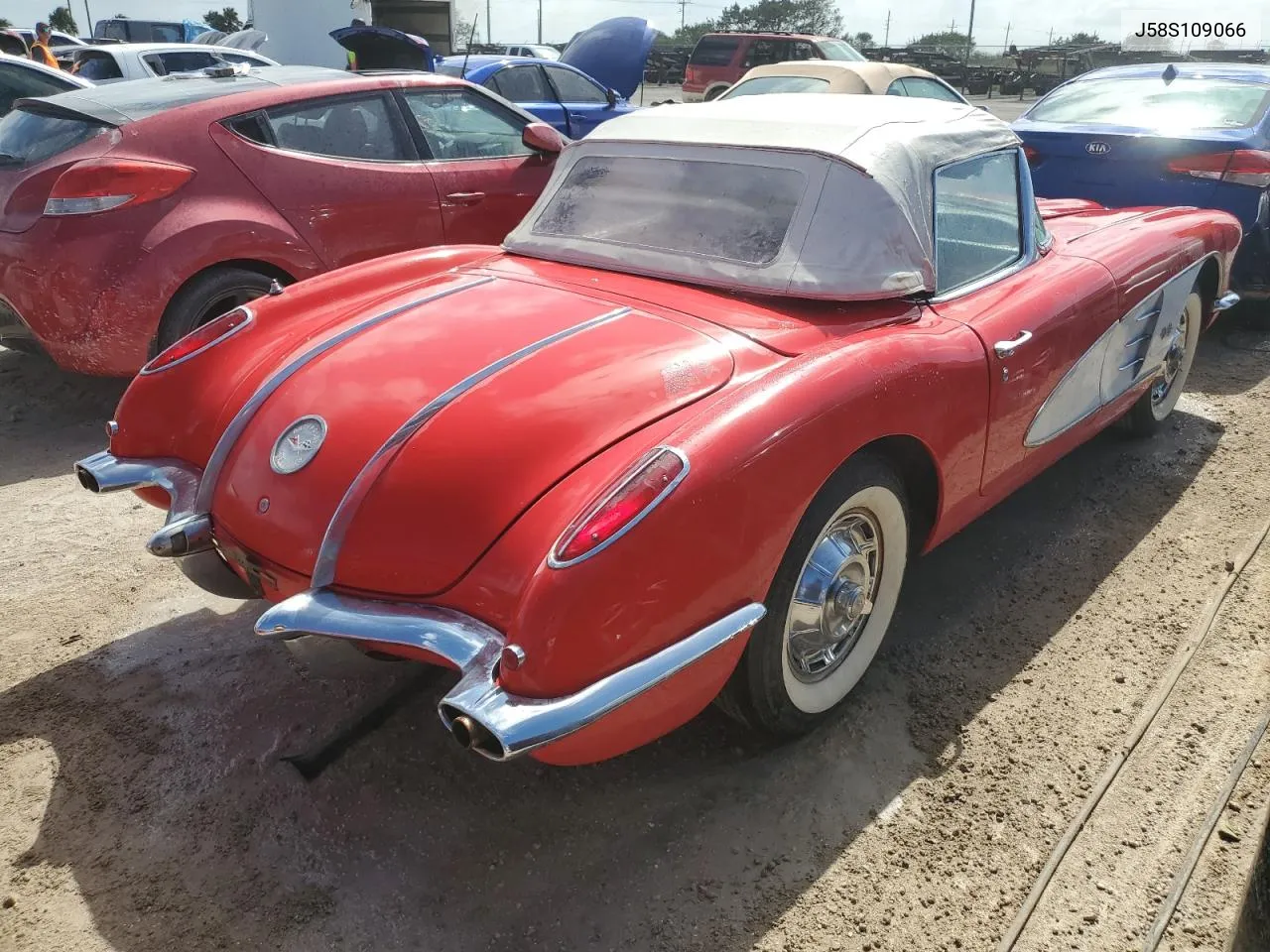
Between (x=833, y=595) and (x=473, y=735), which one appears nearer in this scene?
(x=473, y=735)

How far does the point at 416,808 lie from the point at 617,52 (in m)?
10.0

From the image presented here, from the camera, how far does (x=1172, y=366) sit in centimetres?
428

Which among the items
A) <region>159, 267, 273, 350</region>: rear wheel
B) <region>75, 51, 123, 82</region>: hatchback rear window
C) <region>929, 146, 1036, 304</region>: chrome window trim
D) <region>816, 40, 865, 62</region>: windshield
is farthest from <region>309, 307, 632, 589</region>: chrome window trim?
<region>816, 40, 865, 62</region>: windshield

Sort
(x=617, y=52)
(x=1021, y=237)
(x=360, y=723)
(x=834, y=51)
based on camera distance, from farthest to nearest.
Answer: (x=834, y=51) → (x=617, y=52) → (x=1021, y=237) → (x=360, y=723)

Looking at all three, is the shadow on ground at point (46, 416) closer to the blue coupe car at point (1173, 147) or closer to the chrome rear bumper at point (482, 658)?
the chrome rear bumper at point (482, 658)

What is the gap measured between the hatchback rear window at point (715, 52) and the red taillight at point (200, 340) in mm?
16191

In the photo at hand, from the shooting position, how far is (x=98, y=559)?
3.36 metres

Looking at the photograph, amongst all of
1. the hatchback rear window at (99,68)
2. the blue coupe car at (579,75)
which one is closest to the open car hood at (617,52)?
the blue coupe car at (579,75)

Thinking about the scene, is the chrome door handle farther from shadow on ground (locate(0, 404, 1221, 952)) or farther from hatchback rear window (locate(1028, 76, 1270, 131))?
hatchback rear window (locate(1028, 76, 1270, 131))

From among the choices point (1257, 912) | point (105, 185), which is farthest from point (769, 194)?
point (105, 185)

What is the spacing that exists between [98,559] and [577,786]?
204 centimetres

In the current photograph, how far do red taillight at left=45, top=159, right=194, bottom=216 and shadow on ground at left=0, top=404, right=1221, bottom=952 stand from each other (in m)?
2.11

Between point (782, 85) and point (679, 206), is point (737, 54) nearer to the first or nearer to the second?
point (782, 85)

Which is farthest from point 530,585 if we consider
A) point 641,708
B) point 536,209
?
point 536,209
